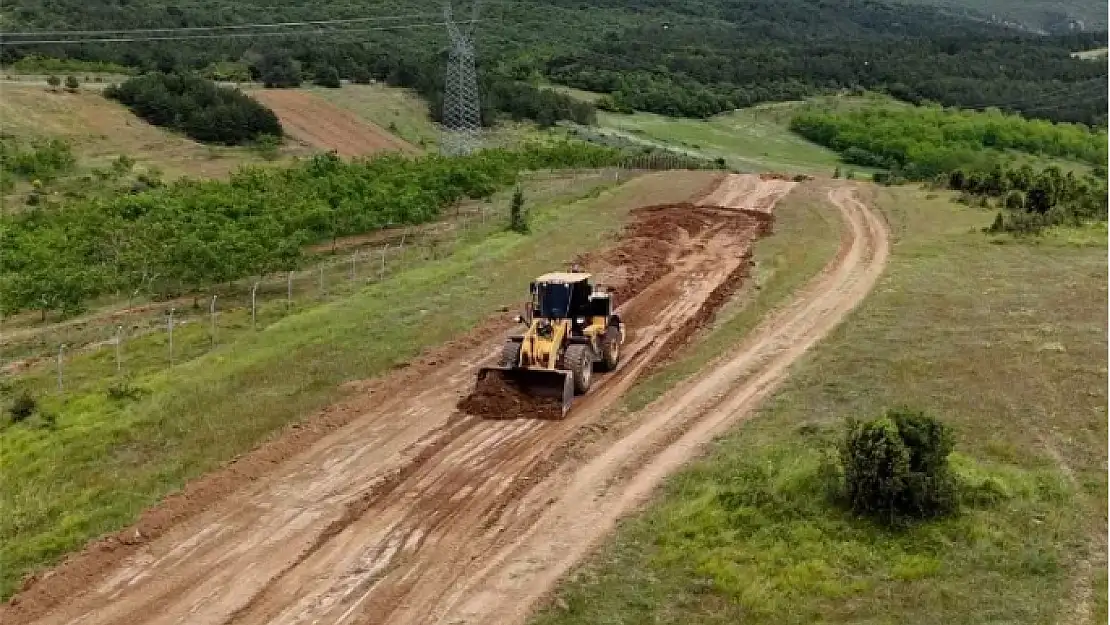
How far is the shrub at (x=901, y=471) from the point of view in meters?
14.5

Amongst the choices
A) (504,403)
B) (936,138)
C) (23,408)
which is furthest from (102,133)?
(936,138)

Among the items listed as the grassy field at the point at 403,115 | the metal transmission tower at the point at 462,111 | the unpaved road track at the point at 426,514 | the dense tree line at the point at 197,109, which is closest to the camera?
the unpaved road track at the point at 426,514

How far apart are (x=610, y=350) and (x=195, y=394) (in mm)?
9020

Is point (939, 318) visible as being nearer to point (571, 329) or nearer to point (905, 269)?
point (905, 269)

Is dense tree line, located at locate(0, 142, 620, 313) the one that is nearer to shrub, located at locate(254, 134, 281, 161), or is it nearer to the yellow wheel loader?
the yellow wheel loader

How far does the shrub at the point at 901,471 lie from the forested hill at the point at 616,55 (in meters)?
83.1

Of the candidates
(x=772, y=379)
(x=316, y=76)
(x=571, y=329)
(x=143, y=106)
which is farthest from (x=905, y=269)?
(x=316, y=76)

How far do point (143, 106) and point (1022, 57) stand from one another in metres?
141

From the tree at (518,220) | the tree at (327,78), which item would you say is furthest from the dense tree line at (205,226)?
the tree at (327,78)

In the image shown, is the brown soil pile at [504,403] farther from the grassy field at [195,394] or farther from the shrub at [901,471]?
the shrub at [901,471]

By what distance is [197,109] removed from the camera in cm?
6862

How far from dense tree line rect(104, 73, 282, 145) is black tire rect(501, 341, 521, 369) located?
5179 cm

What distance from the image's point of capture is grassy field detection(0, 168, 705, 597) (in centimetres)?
1711

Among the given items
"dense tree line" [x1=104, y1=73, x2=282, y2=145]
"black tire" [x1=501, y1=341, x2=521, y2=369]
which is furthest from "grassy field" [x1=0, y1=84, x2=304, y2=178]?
"black tire" [x1=501, y1=341, x2=521, y2=369]
